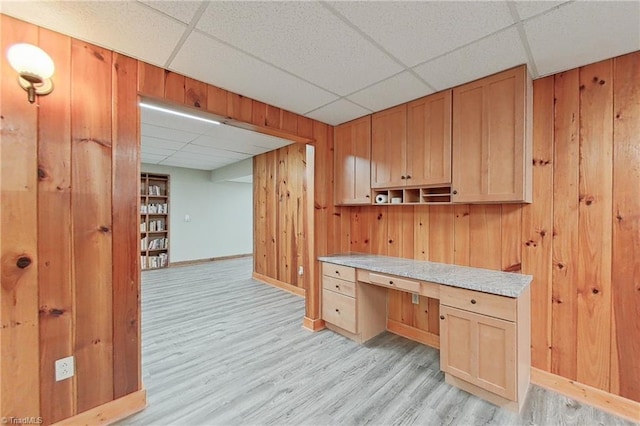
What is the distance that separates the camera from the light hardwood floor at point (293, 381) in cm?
178

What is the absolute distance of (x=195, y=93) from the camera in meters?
2.16

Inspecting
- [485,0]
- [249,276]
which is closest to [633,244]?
[485,0]

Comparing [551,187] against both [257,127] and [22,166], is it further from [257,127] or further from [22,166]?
[22,166]

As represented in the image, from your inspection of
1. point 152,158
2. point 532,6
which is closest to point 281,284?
point 152,158

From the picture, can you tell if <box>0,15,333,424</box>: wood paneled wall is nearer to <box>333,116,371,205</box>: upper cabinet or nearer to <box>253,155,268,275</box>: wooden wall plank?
<box>333,116,371,205</box>: upper cabinet

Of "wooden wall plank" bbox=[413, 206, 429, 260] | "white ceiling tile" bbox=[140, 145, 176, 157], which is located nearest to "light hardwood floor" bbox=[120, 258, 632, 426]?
"wooden wall plank" bbox=[413, 206, 429, 260]

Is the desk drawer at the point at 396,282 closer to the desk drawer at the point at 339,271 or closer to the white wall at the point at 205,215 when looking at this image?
the desk drawer at the point at 339,271

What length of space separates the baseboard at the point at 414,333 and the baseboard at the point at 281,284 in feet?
5.40

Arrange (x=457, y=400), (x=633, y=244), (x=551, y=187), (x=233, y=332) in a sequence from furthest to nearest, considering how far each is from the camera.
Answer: (x=233, y=332) → (x=551, y=187) → (x=457, y=400) → (x=633, y=244)

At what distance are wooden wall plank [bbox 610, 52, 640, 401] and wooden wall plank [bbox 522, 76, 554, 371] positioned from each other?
337 mm

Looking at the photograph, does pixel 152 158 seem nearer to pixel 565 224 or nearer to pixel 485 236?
pixel 485 236

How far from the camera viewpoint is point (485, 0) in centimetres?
135

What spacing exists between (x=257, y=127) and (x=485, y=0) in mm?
1925

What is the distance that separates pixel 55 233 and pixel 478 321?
2.76m
